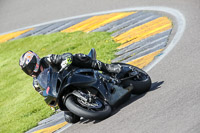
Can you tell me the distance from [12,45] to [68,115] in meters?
6.86

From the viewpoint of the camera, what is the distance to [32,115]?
889 cm

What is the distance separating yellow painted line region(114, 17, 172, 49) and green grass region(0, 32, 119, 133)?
0.27 meters

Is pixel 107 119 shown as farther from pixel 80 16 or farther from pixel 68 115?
pixel 80 16

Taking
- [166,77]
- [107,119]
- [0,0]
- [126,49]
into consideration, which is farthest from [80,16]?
[107,119]

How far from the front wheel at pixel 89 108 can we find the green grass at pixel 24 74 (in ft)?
6.40

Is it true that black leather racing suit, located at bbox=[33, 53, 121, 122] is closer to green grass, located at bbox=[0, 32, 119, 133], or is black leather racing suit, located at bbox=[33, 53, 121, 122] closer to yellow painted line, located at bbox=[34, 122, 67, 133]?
yellow painted line, located at bbox=[34, 122, 67, 133]

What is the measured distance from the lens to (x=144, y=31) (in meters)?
11.0

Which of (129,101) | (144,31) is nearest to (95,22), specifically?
(144,31)

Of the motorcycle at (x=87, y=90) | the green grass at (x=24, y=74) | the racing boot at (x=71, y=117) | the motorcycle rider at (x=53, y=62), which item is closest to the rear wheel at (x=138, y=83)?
the motorcycle at (x=87, y=90)

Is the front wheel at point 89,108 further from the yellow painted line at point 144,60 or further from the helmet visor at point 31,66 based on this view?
the yellow painted line at point 144,60

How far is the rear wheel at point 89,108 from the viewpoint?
21.3 ft

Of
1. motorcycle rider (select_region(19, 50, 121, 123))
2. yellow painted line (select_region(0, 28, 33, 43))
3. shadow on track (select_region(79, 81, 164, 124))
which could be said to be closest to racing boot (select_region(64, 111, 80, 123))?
motorcycle rider (select_region(19, 50, 121, 123))

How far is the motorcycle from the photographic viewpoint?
657 centimetres

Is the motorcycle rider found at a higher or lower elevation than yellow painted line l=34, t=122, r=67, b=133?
higher
